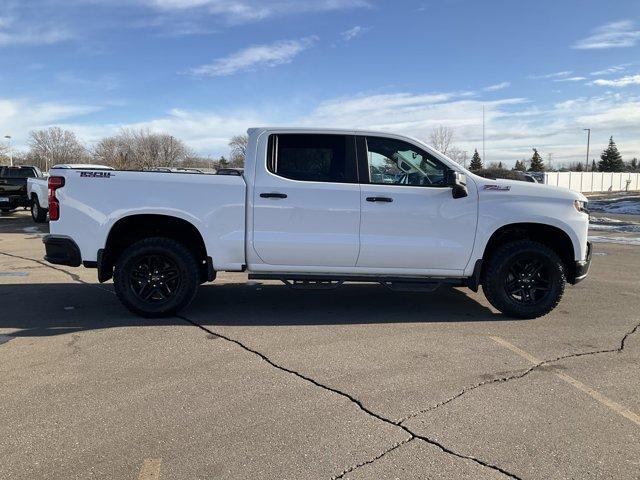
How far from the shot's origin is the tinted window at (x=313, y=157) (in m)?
5.62

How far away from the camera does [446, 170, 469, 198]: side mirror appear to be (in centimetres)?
550

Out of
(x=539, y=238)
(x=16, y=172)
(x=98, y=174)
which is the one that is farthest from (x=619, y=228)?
Result: (x=16, y=172)

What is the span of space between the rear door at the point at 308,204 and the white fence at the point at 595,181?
4605cm

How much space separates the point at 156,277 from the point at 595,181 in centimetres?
6533

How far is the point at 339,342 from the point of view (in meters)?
5.04

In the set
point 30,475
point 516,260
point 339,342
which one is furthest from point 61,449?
point 516,260

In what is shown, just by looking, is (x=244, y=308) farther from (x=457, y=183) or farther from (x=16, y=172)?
(x=16, y=172)

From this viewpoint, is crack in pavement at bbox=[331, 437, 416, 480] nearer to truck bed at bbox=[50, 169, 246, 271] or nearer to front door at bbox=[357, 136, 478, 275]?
front door at bbox=[357, 136, 478, 275]

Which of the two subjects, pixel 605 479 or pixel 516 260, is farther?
pixel 516 260

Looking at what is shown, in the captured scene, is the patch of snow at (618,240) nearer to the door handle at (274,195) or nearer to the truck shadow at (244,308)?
the truck shadow at (244,308)

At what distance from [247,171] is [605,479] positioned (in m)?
4.19

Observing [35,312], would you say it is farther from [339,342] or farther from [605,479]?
[605,479]

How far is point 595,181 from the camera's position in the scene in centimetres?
6075

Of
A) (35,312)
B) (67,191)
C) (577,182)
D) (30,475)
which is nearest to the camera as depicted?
(30,475)
